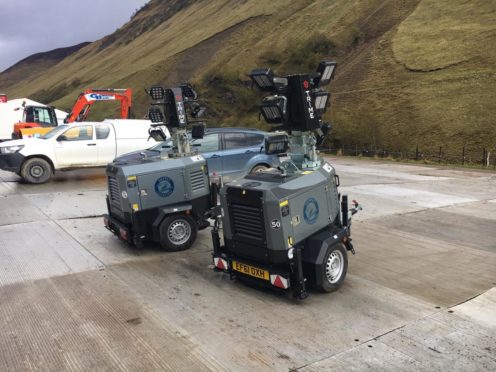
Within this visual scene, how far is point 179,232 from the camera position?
783 centimetres

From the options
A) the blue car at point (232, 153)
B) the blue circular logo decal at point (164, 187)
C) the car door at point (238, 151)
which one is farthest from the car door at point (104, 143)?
the blue circular logo decal at point (164, 187)

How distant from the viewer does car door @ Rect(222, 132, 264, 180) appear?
12258 millimetres

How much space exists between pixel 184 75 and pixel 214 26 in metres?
19.3

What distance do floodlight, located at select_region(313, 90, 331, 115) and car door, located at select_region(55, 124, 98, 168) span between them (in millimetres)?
10581

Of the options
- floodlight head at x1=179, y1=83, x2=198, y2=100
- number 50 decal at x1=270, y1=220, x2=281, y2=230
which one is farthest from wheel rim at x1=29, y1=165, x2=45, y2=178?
number 50 decal at x1=270, y1=220, x2=281, y2=230

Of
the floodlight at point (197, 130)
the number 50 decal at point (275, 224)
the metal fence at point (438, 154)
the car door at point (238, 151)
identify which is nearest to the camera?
the number 50 decal at point (275, 224)

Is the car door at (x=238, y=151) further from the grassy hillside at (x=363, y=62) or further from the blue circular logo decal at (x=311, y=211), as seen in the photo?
the grassy hillside at (x=363, y=62)

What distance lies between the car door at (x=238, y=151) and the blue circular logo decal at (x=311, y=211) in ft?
21.1

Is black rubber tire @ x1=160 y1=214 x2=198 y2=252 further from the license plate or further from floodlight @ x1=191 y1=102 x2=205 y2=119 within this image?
floodlight @ x1=191 y1=102 x2=205 y2=119

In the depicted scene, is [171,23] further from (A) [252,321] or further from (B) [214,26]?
(A) [252,321]

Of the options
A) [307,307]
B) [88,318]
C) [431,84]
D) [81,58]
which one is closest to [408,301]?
[307,307]

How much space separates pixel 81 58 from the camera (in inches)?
6294

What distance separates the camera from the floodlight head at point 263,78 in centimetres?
591

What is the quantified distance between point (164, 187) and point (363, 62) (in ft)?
140
